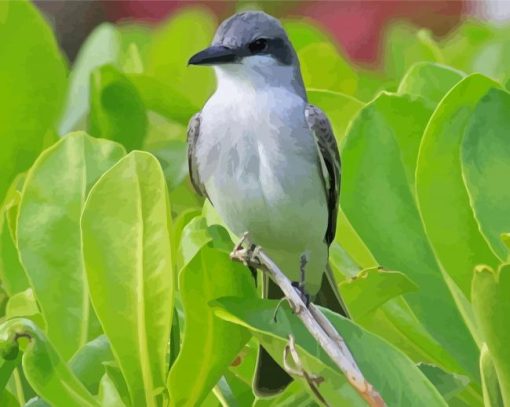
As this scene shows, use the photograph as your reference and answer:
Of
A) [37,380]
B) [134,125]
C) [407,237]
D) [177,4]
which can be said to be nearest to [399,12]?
[177,4]

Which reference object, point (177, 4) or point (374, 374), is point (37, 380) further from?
point (177, 4)

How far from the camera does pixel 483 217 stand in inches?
43.3

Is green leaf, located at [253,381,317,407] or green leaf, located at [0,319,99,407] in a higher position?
green leaf, located at [0,319,99,407]

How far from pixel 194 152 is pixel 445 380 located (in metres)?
0.50

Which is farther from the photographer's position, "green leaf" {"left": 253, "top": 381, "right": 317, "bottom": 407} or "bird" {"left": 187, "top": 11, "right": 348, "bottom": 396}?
"bird" {"left": 187, "top": 11, "right": 348, "bottom": 396}

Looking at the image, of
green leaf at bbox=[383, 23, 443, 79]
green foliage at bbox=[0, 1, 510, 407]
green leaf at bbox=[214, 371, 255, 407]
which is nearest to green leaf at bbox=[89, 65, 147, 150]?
green foliage at bbox=[0, 1, 510, 407]

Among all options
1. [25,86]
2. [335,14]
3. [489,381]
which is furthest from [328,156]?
[335,14]

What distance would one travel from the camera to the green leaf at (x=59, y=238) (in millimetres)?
1131

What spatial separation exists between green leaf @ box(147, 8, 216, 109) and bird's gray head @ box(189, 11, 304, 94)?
0.34 meters

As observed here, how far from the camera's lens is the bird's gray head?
1.58 metres

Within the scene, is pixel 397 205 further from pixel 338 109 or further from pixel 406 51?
pixel 406 51

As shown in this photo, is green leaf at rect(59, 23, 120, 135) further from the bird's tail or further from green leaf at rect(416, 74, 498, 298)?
green leaf at rect(416, 74, 498, 298)

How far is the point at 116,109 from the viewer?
4.78 feet

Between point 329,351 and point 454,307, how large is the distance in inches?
12.1
